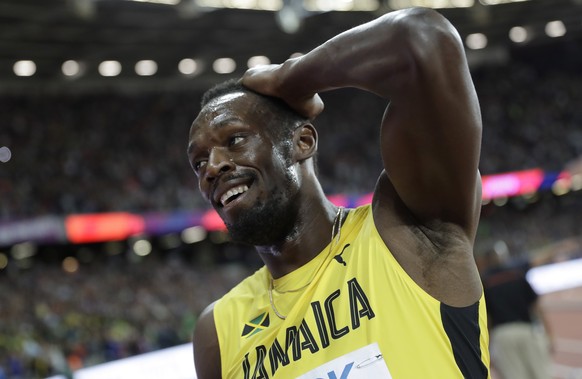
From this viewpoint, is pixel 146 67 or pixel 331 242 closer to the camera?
pixel 331 242

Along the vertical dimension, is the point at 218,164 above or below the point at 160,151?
below

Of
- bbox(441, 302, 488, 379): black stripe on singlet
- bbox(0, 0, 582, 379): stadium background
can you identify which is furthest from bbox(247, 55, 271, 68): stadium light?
bbox(441, 302, 488, 379): black stripe on singlet

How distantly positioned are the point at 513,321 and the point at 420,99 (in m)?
5.04

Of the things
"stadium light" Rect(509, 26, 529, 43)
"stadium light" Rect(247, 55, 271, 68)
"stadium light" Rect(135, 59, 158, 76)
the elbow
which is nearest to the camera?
the elbow

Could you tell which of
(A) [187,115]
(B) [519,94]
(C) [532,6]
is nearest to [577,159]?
(B) [519,94]

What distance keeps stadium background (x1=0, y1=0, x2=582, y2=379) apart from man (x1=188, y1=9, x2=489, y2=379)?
9.46m

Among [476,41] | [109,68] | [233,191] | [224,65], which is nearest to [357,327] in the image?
[233,191]

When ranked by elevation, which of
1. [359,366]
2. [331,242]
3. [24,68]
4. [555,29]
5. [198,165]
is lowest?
[359,366]

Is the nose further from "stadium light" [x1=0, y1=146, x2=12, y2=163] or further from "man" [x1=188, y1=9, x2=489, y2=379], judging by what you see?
"stadium light" [x1=0, y1=146, x2=12, y2=163]

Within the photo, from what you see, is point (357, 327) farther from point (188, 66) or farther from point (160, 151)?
point (188, 66)

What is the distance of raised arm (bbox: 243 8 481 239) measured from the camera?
1.50m

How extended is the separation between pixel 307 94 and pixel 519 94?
1257 inches

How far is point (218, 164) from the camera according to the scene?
184 cm

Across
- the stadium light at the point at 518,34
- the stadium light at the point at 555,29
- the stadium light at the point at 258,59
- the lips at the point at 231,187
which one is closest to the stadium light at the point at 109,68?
the stadium light at the point at 258,59
